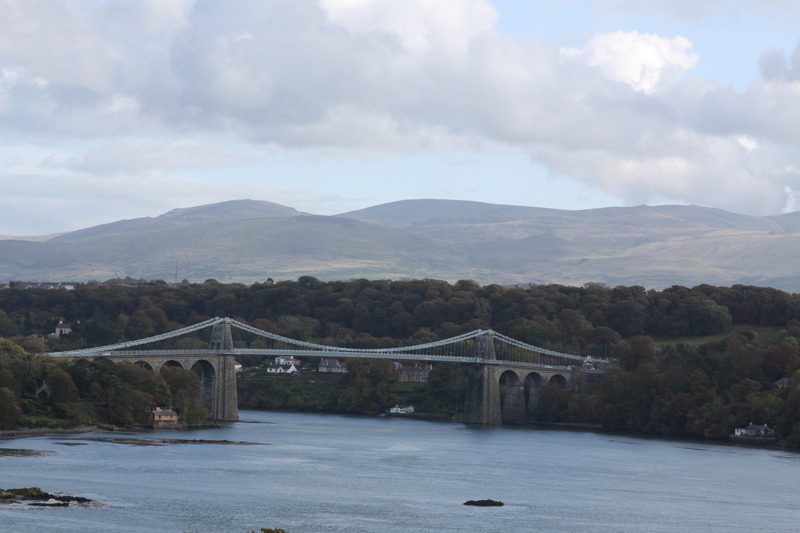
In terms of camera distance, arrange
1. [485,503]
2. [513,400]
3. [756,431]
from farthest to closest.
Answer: [513,400] < [756,431] < [485,503]

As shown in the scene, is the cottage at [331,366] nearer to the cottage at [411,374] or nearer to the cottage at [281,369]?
the cottage at [281,369]

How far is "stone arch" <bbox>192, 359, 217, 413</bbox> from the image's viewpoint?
255ft

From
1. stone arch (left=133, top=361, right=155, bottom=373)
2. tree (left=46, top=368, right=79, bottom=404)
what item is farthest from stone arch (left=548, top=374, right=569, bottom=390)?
tree (left=46, top=368, right=79, bottom=404)

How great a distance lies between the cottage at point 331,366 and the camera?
102 m

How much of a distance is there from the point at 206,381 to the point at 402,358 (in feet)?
41.8

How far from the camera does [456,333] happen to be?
103750mm

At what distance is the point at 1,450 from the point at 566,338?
61220 mm

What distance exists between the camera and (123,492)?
41250mm

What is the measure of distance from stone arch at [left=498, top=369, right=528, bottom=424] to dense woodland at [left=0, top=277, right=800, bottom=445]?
4.07 ft

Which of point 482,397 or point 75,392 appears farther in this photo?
point 482,397

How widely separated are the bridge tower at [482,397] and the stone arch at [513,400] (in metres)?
1.40

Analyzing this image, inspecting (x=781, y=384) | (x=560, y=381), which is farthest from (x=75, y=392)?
(x=560, y=381)

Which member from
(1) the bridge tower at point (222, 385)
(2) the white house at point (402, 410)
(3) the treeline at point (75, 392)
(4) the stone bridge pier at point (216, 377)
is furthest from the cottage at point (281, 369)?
(3) the treeline at point (75, 392)

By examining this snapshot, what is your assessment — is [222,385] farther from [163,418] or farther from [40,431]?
[40,431]
